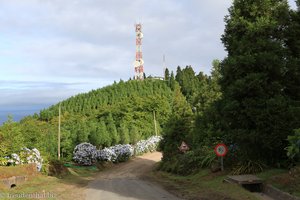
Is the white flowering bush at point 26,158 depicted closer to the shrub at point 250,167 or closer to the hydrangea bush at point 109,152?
the shrub at point 250,167

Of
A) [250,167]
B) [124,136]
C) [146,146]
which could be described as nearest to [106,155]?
[124,136]

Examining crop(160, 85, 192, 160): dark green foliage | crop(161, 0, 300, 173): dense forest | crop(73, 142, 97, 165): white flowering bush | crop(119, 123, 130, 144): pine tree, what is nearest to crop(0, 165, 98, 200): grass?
crop(161, 0, 300, 173): dense forest

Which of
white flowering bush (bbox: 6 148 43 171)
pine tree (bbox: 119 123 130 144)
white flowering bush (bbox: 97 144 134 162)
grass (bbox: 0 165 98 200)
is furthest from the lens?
pine tree (bbox: 119 123 130 144)

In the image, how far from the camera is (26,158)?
62.6 feet

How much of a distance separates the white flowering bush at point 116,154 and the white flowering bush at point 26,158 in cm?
1746

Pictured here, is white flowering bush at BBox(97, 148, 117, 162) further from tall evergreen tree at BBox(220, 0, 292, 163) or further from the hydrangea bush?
tall evergreen tree at BBox(220, 0, 292, 163)

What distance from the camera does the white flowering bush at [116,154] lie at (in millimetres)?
38403

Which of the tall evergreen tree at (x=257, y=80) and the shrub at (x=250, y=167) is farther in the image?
the shrub at (x=250, y=167)

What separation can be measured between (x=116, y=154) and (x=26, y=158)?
22350 millimetres

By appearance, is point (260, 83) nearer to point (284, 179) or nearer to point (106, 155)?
point (284, 179)

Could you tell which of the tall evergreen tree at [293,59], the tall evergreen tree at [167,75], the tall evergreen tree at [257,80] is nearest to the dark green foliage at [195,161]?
the tall evergreen tree at [257,80]

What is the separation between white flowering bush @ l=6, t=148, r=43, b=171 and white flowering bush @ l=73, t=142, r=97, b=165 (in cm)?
1451

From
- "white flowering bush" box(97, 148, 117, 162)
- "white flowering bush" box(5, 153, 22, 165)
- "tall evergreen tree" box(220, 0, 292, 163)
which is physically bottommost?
"white flowering bush" box(97, 148, 117, 162)

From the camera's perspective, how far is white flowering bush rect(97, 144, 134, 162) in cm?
3840
